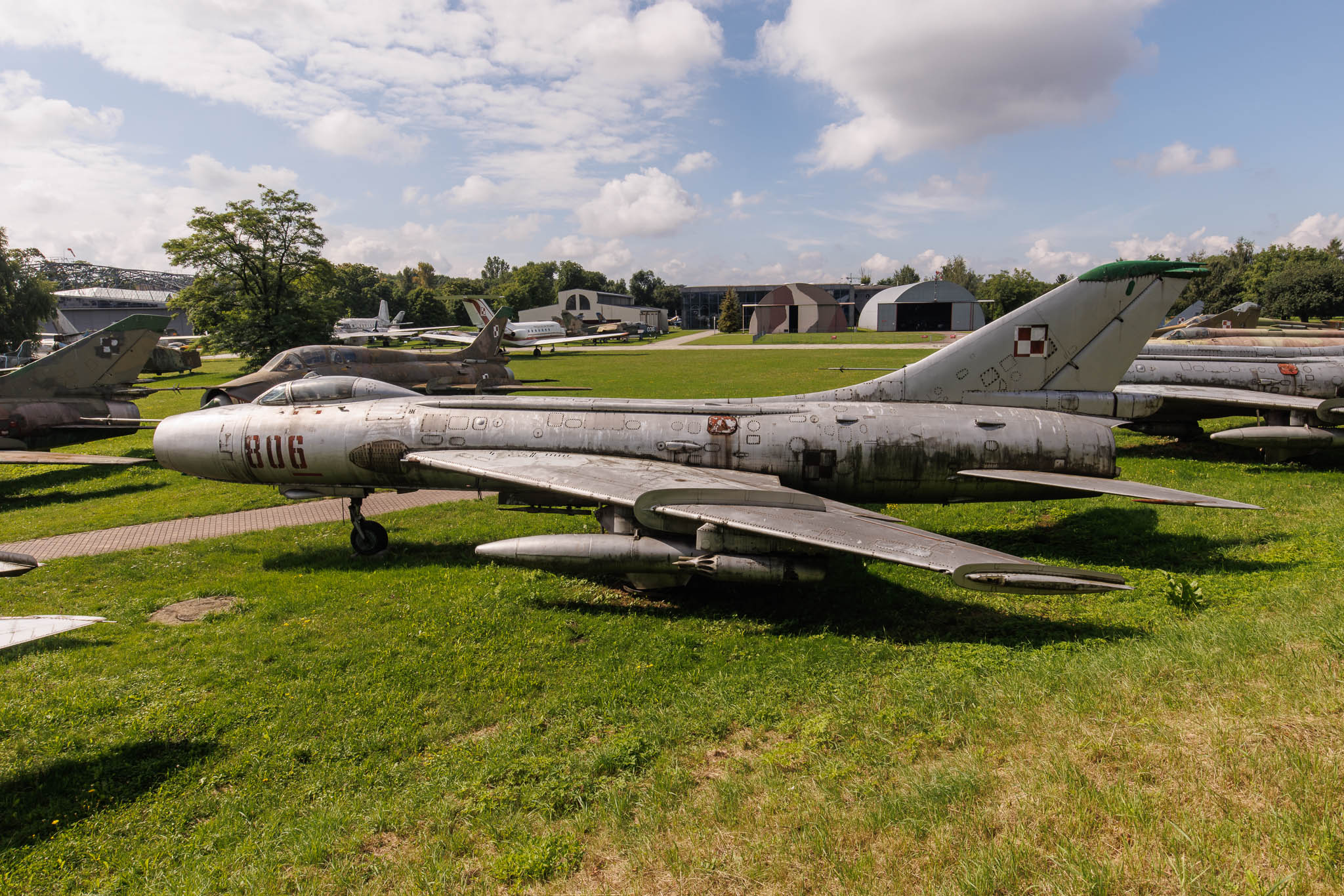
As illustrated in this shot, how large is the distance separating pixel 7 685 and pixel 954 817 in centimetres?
1012

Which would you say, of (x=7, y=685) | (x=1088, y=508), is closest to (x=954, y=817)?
(x=7, y=685)

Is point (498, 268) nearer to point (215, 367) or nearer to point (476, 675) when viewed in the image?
point (215, 367)

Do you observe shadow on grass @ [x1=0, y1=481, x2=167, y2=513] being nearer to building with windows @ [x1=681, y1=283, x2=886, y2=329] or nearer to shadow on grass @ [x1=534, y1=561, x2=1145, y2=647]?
shadow on grass @ [x1=534, y1=561, x2=1145, y2=647]

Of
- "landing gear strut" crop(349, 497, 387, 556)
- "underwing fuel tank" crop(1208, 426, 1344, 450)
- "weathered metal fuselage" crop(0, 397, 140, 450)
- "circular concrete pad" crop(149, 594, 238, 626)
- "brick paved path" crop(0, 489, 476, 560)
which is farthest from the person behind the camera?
"weathered metal fuselage" crop(0, 397, 140, 450)

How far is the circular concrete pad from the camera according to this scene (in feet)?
30.1

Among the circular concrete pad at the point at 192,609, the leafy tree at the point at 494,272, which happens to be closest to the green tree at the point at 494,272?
the leafy tree at the point at 494,272

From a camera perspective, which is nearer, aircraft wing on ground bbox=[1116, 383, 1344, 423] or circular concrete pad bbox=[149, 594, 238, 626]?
circular concrete pad bbox=[149, 594, 238, 626]

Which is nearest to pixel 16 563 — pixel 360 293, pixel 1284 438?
pixel 1284 438

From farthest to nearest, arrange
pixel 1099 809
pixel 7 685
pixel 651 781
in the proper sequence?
pixel 7 685 → pixel 651 781 → pixel 1099 809

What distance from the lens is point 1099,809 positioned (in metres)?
4.43

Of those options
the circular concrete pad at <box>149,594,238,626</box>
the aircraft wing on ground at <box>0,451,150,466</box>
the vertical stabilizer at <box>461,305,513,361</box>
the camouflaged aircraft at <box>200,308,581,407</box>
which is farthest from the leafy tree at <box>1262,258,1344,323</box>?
the aircraft wing on ground at <box>0,451,150,466</box>

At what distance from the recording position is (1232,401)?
51.5ft

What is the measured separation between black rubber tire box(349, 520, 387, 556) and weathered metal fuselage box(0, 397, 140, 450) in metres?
13.5

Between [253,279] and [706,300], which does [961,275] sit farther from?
[253,279]
